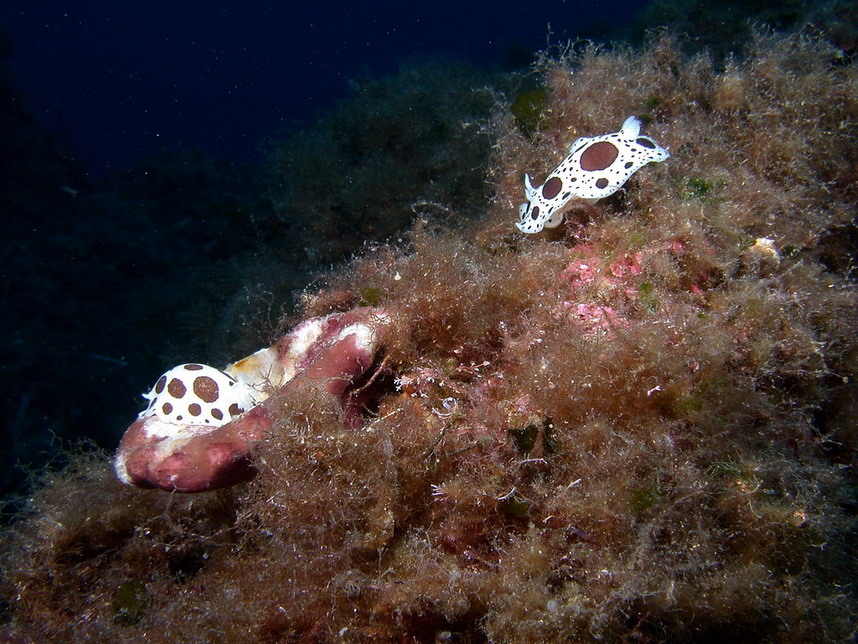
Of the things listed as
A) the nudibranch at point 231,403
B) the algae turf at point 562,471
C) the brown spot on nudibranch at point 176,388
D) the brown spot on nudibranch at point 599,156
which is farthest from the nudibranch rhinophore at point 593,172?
the brown spot on nudibranch at point 176,388

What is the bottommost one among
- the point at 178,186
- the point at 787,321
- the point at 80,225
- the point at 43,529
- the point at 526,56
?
the point at 43,529

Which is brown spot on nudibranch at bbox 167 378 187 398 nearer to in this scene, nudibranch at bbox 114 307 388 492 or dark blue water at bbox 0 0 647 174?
nudibranch at bbox 114 307 388 492

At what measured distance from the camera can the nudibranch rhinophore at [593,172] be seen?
2.82 m

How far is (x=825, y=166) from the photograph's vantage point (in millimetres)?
3180

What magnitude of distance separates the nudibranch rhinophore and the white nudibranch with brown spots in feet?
7.27

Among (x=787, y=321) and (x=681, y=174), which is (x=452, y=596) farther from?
(x=681, y=174)

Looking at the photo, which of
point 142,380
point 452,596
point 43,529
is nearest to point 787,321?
point 452,596

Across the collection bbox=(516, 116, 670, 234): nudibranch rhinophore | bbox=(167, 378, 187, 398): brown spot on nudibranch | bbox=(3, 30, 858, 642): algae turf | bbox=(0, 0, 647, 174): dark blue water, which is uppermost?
bbox=(0, 0, 647, 174): dark blue water

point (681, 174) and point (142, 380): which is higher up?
point (142, 380)

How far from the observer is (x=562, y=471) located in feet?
6.63

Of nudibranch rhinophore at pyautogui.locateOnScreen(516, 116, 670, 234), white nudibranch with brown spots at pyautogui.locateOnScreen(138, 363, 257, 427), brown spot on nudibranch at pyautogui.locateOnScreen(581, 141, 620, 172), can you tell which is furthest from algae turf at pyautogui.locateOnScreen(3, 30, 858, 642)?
white nudibranch with brown spots at pyautogui.locateOnScreen(138, 363, 257, 427)

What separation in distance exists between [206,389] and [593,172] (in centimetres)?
275

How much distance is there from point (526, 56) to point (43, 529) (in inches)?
841

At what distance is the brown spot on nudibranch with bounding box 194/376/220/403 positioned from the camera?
2.70 m
